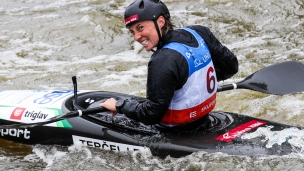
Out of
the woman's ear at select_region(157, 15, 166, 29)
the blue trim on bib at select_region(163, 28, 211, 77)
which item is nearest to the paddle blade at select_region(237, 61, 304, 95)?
the blue trim on bib at select_region(163, 28, 211, 77)

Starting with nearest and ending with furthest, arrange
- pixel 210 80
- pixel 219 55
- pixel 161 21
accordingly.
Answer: pixel 161 21 → pixel 210 80 → pixel 219 55

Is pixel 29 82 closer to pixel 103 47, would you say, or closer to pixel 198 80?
pixel 103 47

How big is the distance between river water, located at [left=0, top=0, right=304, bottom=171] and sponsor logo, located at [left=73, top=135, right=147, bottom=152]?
5 cm

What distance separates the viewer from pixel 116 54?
789cm

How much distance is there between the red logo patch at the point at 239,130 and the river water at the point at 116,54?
0.17 meters

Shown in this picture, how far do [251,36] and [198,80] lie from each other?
4843 mm

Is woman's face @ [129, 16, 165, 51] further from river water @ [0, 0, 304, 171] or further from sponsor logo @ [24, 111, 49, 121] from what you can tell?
sponsor logo @ [24, 111, 49, 121]

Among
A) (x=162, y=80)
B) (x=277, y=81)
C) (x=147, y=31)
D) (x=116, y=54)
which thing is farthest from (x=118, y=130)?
(x=116, y=54)

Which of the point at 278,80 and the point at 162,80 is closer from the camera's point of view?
the point at 162,80

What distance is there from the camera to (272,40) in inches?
321

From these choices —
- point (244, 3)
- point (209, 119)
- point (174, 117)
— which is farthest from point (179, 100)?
point (244, 3)

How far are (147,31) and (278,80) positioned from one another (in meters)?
1.68

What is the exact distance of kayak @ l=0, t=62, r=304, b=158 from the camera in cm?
381

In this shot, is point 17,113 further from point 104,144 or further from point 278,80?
point 278,80
